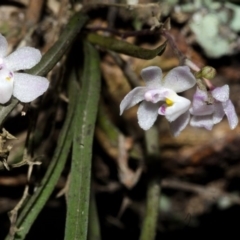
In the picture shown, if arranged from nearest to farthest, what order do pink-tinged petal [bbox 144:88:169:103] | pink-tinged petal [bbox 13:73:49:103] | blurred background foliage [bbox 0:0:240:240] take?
pink-tinged petal [bbox 13:73:49:103] < pink-tinged petal [bbox 144:88:169:103] < blurred background foliage [bbox 0:0:240:240]

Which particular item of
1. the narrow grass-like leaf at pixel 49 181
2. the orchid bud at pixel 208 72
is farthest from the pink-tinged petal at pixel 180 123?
the narrow grass-like leaf at pixel 49 181

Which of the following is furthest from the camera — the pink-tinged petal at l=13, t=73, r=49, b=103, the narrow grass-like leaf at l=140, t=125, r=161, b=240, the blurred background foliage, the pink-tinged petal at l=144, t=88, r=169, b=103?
the narrow grass-like leaf at l=140, t=125, r=161, b=240

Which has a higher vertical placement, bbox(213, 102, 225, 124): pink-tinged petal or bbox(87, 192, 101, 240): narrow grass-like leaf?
bbox(213, 102, 225, 124): pink-tinged petal

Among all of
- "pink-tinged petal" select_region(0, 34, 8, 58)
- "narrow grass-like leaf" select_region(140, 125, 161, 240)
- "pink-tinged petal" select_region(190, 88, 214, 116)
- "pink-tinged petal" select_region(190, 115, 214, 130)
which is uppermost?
"pink-tinged petal" select_region(0, 34, 8, 58)

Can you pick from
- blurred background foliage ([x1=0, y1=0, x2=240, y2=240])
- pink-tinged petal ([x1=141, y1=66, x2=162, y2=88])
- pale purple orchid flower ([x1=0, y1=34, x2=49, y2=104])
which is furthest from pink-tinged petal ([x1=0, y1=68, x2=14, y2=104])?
pink-tinged petal ([x1=141, y1=66, x2=162, y2=88])

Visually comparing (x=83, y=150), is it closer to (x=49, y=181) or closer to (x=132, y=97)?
(x=49, y=181)

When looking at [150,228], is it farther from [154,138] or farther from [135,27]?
[135,27]

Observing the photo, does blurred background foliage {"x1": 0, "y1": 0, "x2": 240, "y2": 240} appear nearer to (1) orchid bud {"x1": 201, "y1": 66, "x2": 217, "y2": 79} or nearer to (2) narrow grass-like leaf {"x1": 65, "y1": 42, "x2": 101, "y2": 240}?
(2) narrow grass-like leaf {"x1": 65, "y1": 42, "x2": 101, "y2": 240}
